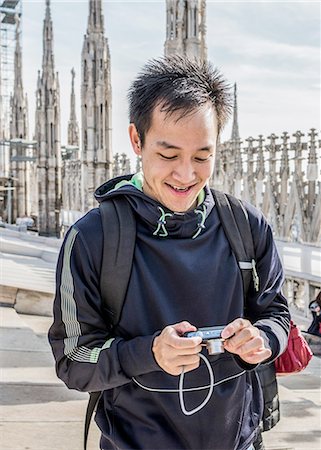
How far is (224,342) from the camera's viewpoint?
1030 millimetres

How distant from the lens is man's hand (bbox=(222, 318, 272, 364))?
1.03 metres

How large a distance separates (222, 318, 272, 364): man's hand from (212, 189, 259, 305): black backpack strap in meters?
0.16

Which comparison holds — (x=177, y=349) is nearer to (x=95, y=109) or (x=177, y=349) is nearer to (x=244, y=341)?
(x=244, y=341)

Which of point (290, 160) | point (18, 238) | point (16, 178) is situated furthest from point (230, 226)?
point (16, 178)

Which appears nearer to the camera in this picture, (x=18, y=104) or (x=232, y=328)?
(x=232, y=328)

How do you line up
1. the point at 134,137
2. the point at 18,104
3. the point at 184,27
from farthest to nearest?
the point at 18,104 < the point at 184,27 < the point at 134,137

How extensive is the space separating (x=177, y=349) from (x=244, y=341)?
127 mm

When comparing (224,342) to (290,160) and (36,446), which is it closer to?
(36,446)

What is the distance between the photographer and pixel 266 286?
1277 mm

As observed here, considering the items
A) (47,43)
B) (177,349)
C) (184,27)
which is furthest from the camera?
(47,43)

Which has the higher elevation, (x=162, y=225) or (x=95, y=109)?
(x=95, y=109)

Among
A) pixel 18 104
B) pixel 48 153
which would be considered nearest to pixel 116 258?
pixel 48 153

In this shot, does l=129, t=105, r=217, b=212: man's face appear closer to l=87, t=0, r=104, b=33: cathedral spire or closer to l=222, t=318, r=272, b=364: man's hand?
l=222, t=318, r=272, b=364: man's hand

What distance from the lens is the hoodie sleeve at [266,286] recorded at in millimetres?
1266
